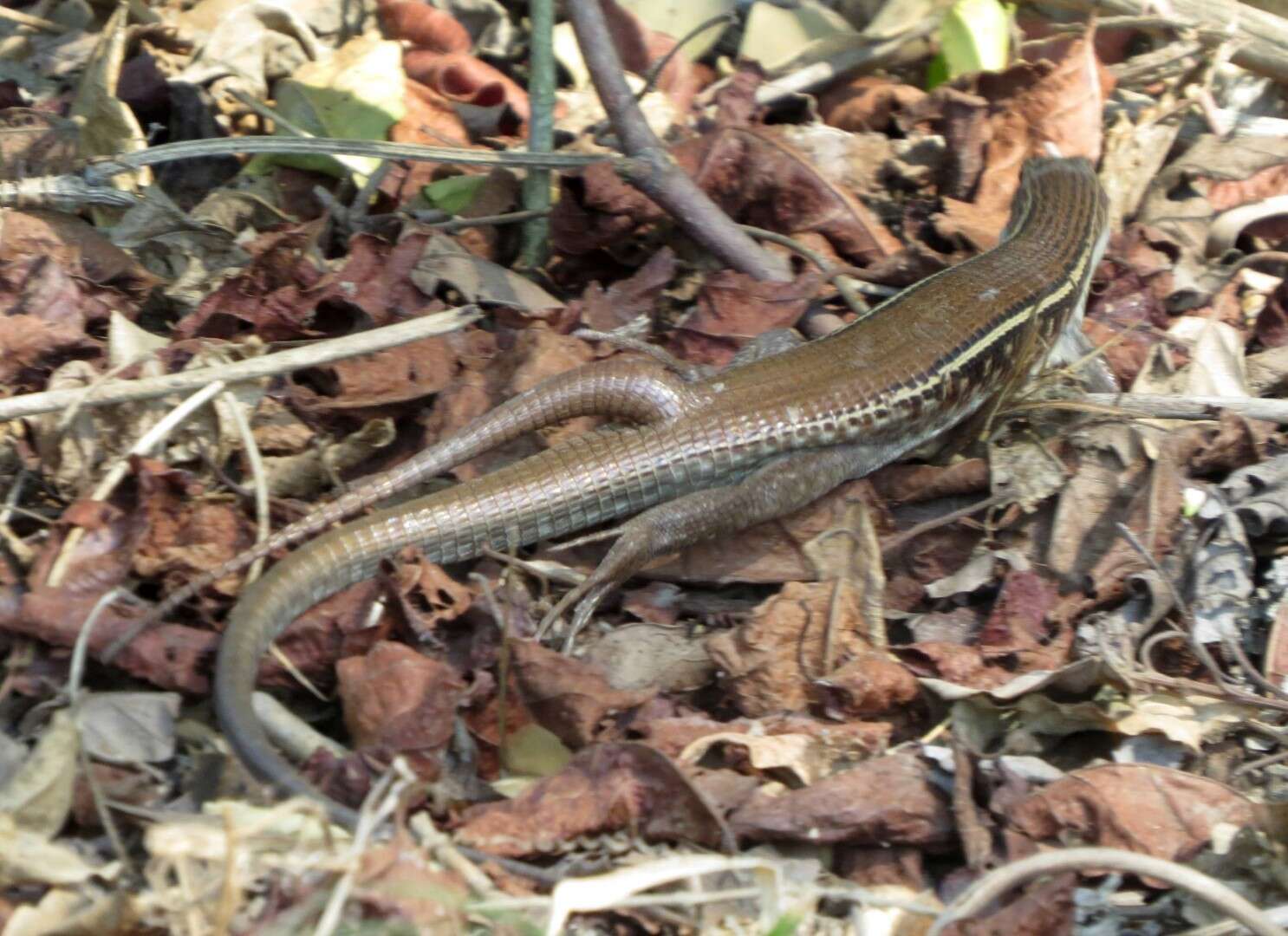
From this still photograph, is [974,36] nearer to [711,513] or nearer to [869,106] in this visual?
[869,106]

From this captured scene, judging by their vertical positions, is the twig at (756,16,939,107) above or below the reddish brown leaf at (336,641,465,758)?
above

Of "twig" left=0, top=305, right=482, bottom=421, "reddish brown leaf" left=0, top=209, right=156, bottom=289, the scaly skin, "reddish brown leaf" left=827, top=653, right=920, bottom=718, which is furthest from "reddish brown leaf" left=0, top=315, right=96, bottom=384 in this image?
"reddish brown leaf" left=827, top=653, right=920, bottom=718

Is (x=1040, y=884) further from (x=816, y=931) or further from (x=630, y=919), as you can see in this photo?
(x=630, y=919)

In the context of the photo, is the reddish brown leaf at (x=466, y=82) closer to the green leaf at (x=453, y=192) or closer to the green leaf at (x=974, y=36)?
the green leaf at (x=453, y=192)

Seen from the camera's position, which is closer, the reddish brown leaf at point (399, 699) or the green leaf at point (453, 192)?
the reddish brown leaf at point (399, 699)

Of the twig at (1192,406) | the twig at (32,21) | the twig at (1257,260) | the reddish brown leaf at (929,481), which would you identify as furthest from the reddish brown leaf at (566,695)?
the twig at (32,21)

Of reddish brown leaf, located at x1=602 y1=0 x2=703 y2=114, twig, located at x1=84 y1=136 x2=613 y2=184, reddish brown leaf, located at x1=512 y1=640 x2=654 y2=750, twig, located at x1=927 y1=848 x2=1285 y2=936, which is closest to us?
twig, located at x1=927 y1=848 x2=1285 y2=936

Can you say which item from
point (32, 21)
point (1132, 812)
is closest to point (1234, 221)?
point (1132, 812)

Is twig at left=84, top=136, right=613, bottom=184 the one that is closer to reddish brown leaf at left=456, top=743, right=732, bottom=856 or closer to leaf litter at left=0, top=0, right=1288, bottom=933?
leaf litter at left=0, top=0, right=1288, bottom=933
